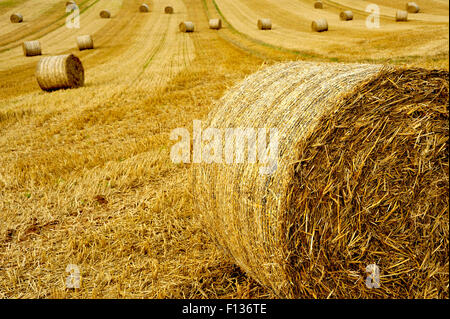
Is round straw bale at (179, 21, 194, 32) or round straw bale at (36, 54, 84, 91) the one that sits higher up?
round straw bale at (179, 21, 194, 32)

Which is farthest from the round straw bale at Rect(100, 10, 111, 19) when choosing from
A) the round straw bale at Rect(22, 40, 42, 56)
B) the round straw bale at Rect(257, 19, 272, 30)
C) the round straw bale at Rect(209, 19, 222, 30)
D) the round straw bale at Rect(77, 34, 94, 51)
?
the round straw bale at Rect(257, 19, 272, 30)

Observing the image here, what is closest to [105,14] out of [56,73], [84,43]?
[84,43]

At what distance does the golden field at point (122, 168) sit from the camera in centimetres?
338

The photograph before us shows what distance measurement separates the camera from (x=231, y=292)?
321 centimetres

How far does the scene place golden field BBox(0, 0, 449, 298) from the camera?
338 cm

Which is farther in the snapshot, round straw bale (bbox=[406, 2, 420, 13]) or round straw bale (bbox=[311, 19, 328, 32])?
round straw bale (bbox=[406, 2, 420, 13])

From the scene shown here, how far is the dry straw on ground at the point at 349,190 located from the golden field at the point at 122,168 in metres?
0.46

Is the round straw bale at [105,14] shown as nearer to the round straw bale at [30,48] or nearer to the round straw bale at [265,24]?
the round straw bale at [30,48]

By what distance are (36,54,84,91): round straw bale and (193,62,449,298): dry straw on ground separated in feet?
33.1

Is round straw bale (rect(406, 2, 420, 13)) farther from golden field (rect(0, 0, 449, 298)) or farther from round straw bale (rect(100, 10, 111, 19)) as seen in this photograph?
round straw bale (rect(100, 10, 111, 19))

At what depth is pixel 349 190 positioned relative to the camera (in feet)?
8.93

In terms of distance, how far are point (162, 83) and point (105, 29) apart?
2096cm
